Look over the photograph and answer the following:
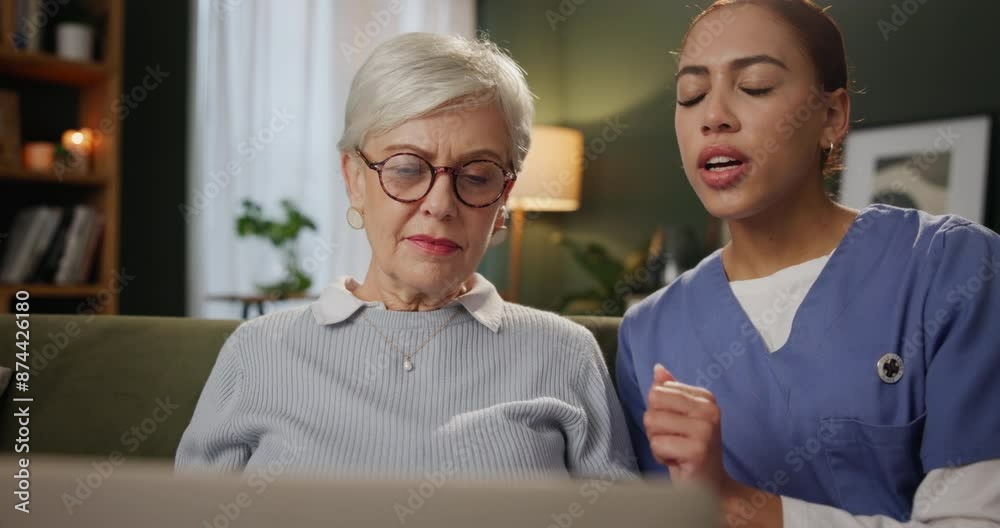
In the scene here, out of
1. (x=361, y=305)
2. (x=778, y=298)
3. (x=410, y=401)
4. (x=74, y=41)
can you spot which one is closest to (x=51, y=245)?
(x=74, y=41)

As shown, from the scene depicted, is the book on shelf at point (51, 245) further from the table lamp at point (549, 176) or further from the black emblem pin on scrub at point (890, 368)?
the black emblem pin on scrub at point (890, 368)

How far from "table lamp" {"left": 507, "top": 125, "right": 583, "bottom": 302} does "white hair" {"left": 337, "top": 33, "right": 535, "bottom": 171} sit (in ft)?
11.3

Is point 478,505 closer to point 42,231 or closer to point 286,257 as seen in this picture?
point 42,231

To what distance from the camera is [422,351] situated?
1.28 m

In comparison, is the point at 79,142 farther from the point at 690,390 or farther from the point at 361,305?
the point at 690,390

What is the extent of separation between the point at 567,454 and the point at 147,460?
26.1 inches

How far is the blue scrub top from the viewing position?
1.03 m

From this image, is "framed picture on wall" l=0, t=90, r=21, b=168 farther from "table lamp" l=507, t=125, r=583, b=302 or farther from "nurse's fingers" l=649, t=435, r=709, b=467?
"nurse's fingers" l=649, t=435, r=709, b=467

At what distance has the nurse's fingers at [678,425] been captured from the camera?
1.00 metres

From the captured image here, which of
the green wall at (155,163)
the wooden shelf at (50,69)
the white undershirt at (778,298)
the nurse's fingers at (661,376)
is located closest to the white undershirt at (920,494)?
→ the white undershirt at (778,298)

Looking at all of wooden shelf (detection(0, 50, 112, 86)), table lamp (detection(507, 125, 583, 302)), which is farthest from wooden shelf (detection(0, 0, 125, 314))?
table lamp (detection(507, 125, 583, 302))

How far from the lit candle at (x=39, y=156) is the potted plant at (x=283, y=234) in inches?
34.0

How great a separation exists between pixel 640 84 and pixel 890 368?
13.7 feet

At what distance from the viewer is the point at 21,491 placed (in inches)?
17.8
